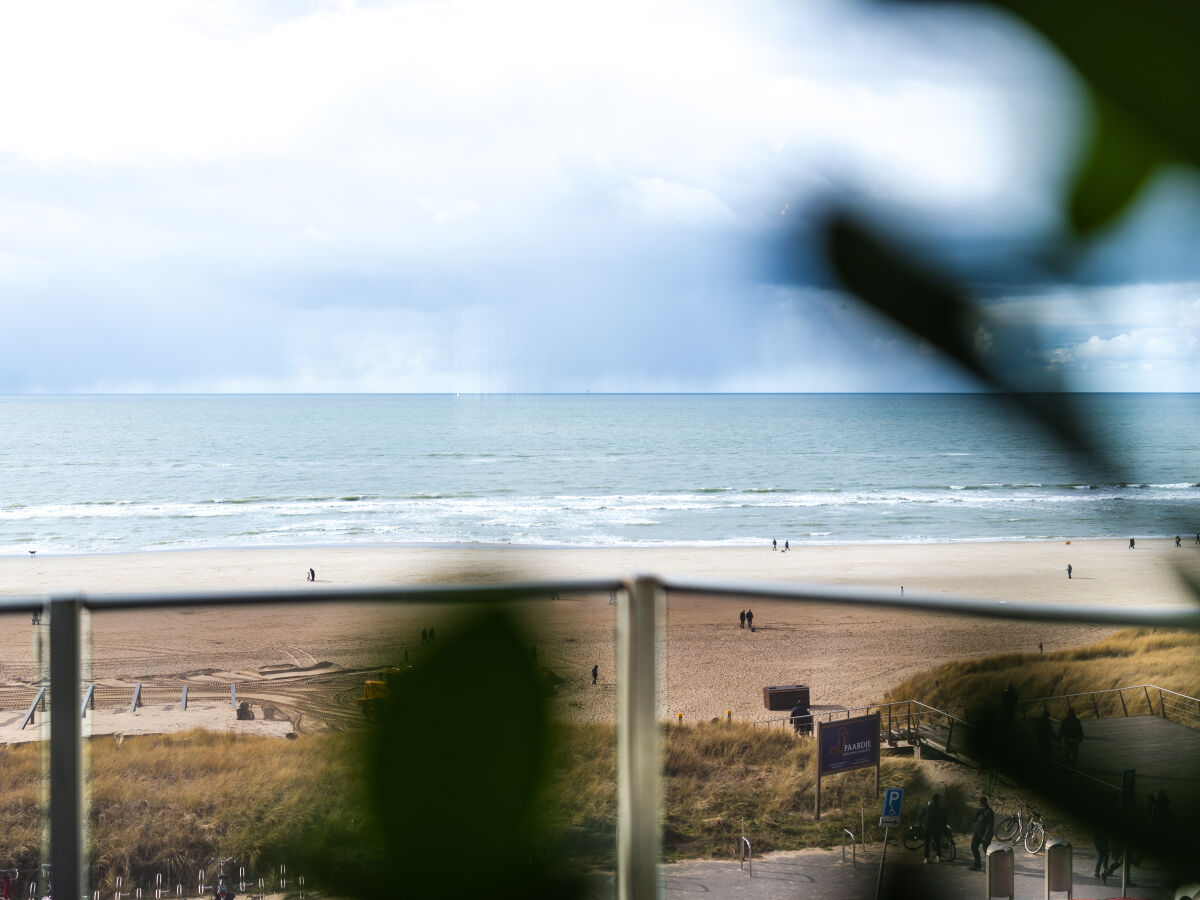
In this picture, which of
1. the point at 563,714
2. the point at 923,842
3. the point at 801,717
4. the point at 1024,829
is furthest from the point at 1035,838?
the point at 563,714

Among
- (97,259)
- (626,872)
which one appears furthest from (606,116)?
(97,259)

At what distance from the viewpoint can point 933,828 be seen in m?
0.79

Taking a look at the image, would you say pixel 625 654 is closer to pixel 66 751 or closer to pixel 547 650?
pixel 547 650

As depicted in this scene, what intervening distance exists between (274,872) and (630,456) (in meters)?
50.3

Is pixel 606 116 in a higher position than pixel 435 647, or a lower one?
higher

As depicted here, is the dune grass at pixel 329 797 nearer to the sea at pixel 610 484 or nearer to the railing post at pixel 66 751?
the railing post at pixel 66 751

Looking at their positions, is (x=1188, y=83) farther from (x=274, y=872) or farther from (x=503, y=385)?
(x=274, y=872)

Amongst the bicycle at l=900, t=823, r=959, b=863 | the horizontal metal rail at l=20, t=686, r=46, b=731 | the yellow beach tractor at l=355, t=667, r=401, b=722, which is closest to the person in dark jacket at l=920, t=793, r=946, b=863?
the bicycle at l=900, t=823, r=959, b=863

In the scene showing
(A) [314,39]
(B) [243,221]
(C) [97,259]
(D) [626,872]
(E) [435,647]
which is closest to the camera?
(A) [314,39]

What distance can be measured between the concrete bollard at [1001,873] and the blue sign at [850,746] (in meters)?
0.47

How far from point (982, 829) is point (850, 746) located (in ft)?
1.87

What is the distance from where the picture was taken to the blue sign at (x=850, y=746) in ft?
4.37

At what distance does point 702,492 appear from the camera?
38.6 m

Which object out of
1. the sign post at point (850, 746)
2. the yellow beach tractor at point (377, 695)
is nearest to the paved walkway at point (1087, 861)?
the sign post at point (850, 746)
